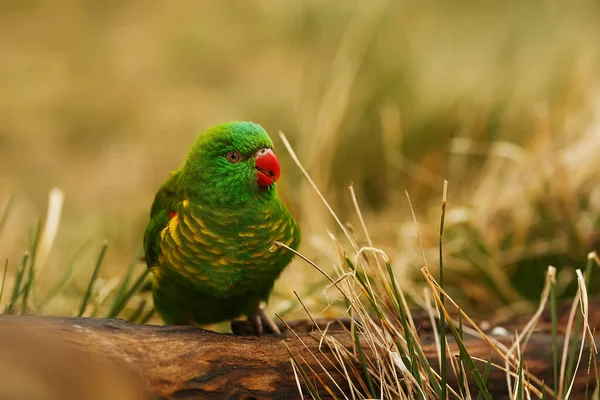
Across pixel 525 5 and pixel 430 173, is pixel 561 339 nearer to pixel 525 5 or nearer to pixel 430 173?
pixel 430 173

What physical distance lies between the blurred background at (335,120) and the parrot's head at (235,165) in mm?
400

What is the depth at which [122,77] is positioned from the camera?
26.1 ft

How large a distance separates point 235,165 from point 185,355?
0.61m

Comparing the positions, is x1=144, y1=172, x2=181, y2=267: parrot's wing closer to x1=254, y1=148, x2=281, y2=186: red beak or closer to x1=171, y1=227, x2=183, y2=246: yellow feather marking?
x1=171, y1=227, x2=183, y2=246: yellow feather marking

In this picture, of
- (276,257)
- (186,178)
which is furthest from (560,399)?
(186,178)

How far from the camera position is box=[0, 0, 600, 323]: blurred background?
138 inches

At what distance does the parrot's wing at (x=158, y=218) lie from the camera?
205 cm

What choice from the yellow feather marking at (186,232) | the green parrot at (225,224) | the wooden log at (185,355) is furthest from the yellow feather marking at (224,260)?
the wooden log at (185,355)

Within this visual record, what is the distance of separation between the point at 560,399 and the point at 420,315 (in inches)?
27.9

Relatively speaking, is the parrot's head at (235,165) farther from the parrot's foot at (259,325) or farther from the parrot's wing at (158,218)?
the parrot's foot at (259,325)

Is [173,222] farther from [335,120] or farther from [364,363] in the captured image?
[335,120]

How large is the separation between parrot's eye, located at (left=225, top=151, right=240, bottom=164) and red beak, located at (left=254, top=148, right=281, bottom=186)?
58mm

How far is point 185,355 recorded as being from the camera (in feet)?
5.27

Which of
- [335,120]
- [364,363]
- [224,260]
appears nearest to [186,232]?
[224,260]
